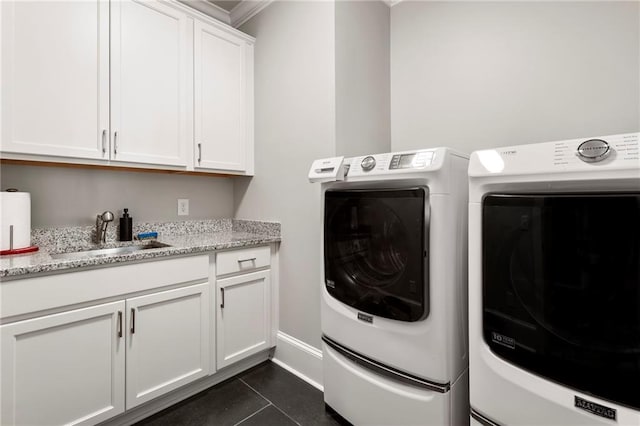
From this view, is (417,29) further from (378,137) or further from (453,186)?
(453,186)

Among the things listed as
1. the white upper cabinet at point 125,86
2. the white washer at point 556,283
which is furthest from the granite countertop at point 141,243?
the white washer at point 556,283

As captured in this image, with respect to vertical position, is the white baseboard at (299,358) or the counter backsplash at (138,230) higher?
the counter backsplash at (138,230)

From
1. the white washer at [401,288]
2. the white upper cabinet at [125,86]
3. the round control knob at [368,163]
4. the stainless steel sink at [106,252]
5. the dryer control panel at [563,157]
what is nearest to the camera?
the dryer control panel at [563,157]

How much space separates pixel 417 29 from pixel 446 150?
1449mm

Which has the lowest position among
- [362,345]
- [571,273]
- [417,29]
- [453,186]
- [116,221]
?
[362,345]

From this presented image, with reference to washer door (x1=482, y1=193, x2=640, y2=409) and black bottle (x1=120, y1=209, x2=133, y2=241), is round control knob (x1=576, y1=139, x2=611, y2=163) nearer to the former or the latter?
washer door (x1=482, y1=193, x2=640, y2=409)

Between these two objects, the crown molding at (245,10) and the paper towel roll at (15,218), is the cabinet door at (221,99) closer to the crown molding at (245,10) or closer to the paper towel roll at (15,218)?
the crown molding at (245,10)

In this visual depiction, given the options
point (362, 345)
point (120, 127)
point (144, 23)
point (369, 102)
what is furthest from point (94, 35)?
point (362, 345)

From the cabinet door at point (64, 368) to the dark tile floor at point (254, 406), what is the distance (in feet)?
1.04

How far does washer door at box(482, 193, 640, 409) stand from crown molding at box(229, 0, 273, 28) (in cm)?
222

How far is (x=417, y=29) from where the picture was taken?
6.97 feet

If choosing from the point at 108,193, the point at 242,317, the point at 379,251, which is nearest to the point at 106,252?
the point at 108,193

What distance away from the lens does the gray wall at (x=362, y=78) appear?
183cm

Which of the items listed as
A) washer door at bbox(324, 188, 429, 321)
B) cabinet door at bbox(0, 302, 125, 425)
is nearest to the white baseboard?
washer door at bbox(324, 188, 429, 321)
